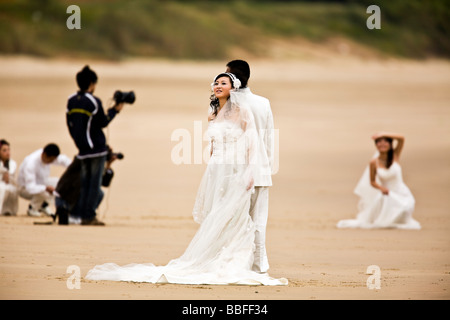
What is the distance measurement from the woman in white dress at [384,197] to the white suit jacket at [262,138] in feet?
14.9

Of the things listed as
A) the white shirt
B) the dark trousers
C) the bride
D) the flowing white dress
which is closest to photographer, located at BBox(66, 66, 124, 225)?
the dark trousers

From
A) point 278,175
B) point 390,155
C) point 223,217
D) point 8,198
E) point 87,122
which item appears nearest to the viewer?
point 223,217

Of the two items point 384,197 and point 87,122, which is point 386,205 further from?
point 87,122

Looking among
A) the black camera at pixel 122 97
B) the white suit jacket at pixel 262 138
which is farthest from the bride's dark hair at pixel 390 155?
the white suit jacket at pixel 262 138

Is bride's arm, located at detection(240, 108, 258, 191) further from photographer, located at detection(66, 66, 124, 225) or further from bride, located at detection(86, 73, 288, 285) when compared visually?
photographer, located at detection(66, 66, 124, 225)

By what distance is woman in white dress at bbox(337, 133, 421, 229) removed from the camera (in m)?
13.4

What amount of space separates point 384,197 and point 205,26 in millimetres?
35907

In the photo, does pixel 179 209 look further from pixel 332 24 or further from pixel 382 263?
pixel 332 24

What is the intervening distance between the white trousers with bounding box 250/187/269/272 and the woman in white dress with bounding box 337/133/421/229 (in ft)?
14.9

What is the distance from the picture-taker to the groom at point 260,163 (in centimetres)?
908

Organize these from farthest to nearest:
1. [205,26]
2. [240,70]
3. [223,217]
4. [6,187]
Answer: [205,26]
[6,187]
[240,70]
[223,217]

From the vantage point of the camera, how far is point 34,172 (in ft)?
43.8

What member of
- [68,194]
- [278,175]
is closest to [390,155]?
[68,194]

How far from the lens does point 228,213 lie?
8.96 m
